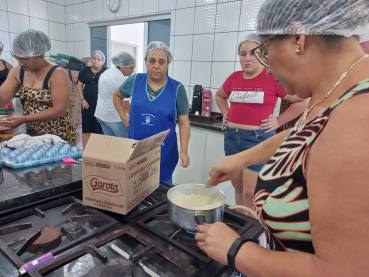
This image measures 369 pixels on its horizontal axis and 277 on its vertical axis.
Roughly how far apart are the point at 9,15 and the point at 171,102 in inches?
139

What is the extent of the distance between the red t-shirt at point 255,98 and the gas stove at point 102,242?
1169 millimetres

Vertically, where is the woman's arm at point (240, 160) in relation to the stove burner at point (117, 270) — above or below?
above

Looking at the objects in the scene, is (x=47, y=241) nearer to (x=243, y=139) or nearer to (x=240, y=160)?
(x=240, y=160)

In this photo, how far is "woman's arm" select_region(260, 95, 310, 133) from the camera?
190cm

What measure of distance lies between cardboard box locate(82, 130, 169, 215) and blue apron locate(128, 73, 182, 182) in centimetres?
91

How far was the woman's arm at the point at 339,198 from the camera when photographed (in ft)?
1.17

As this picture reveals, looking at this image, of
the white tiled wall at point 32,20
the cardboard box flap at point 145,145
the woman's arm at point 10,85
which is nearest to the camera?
the cardboard box flap at point 145,145

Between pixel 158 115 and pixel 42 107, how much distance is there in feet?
2.77

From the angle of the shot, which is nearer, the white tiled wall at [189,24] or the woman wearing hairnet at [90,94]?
the white tiled wall at [189,24]

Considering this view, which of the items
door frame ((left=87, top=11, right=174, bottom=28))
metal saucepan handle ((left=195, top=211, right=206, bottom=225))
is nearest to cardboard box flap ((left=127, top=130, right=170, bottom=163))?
metal saucepan handle ((left=195, top=211, right=206, bottom=225))

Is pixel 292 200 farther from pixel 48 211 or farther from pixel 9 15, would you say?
pixel 9 15

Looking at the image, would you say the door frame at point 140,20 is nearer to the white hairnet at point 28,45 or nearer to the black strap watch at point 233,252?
the white hairnet at point 28,45

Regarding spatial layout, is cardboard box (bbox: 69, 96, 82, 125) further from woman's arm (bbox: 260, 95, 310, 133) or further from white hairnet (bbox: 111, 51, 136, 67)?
woman's arm (bbox: 260, 95, 310, 133)

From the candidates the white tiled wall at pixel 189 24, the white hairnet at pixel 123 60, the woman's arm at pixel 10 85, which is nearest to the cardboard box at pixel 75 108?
the white tiled wall at pixel 189 24
